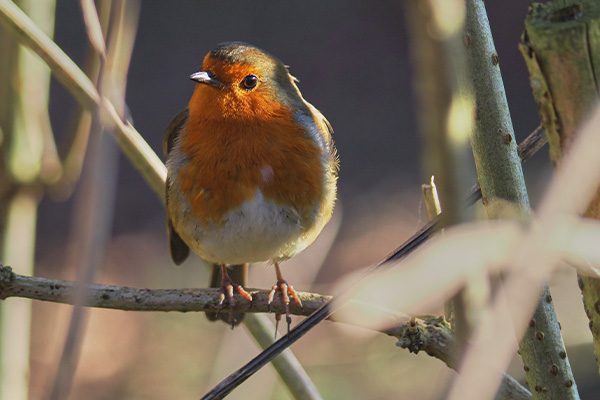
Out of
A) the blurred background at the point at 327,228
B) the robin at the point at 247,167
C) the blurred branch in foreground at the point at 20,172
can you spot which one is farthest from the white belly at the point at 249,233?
the blurred background at the point at 327,228

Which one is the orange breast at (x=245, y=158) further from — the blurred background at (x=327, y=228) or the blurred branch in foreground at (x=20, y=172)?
the blurred background at (x=327, y=228)

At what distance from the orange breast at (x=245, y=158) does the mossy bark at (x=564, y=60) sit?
117 cm

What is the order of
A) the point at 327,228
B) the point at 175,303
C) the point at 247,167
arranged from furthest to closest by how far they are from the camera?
the point at 327,228 → the point at 247,167 → the point at 175,303

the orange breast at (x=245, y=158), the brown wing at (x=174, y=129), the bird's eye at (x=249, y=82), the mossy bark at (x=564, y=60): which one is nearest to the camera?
the mossy bark at (x=564, y=60)

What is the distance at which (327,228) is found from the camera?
3.62 meters

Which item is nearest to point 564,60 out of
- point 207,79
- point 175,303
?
point 175,303

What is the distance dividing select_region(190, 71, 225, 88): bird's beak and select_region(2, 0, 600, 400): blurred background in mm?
904

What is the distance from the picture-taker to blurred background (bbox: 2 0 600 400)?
3607 mm

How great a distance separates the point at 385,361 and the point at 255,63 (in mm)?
2090

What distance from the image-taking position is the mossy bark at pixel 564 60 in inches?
30.2

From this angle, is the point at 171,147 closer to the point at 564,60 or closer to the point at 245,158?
the point at 245,158

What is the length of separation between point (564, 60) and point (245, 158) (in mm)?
1238

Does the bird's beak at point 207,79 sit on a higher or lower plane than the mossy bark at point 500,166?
higher

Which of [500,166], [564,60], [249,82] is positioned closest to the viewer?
[564,60]
